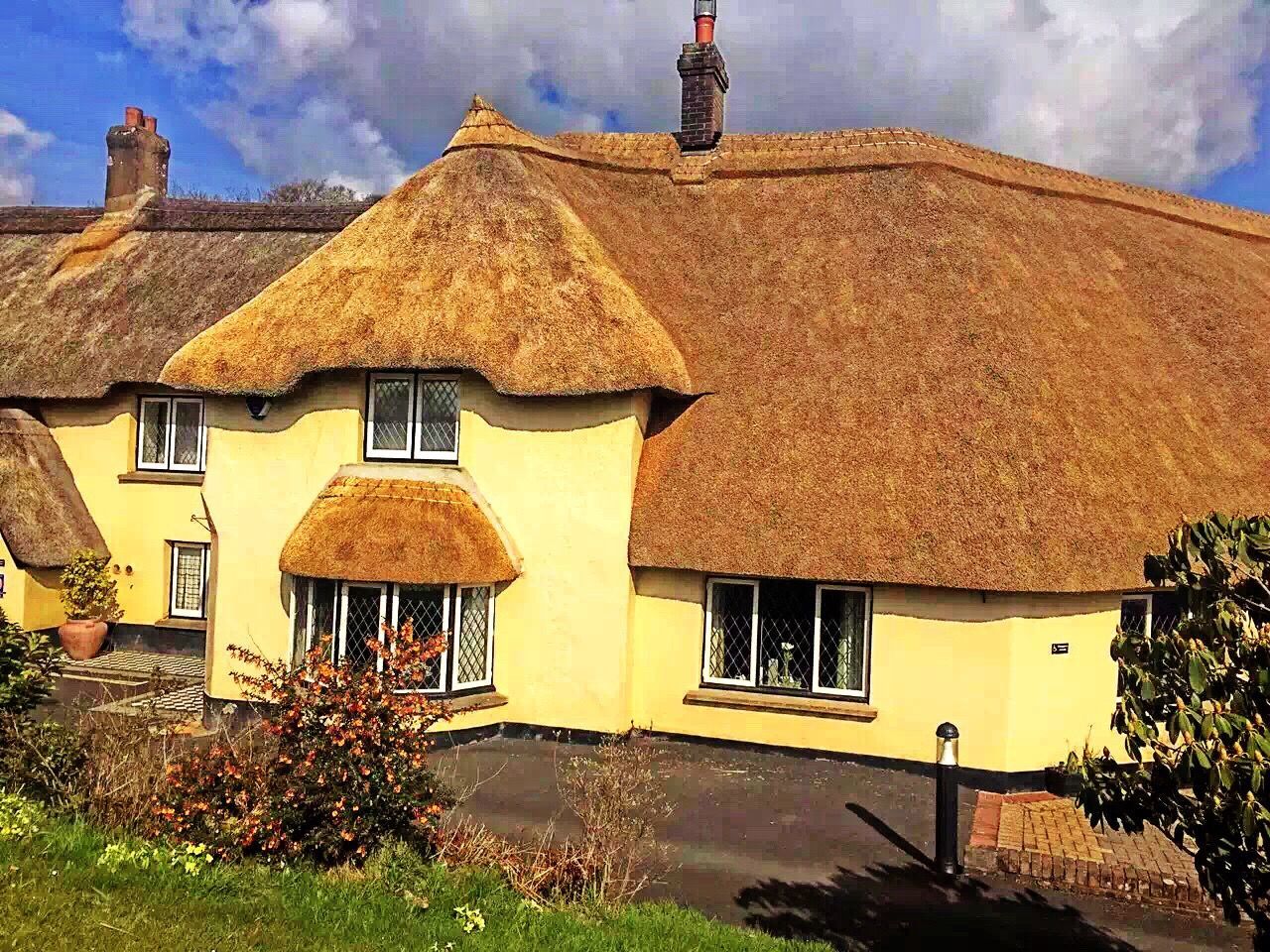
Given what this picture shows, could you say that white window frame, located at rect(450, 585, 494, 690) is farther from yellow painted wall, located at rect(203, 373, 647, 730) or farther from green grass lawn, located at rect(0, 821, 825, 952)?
green grass lawn, located at rect(0, 821, 825, 952)

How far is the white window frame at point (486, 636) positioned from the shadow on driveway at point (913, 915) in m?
5.30

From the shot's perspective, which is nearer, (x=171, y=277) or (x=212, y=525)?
(x=212, y=525)

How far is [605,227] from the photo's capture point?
1531 centimetres

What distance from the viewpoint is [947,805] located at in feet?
30.3

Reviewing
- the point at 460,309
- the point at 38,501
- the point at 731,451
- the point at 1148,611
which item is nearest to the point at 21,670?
the point at 460,309

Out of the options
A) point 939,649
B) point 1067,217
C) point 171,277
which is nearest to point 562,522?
point 939,649

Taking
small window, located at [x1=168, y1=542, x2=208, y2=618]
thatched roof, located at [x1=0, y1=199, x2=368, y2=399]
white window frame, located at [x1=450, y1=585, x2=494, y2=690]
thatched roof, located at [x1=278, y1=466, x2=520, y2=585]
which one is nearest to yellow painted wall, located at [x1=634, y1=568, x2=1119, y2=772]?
white window frame, located at [x1=450, y1=585, x2=494, y2=690]

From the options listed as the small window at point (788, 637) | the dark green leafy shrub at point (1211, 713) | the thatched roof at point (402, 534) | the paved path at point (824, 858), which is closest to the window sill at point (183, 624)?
the thatched roof at point (402, 534)

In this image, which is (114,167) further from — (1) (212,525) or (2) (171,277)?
(1) (212,525)

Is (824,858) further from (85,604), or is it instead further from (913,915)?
(85,604)

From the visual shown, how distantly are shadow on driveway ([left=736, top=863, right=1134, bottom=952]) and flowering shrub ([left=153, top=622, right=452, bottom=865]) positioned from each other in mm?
2874

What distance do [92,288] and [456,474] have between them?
41.3ft

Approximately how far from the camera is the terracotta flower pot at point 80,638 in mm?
18172

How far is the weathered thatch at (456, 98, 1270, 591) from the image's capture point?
464 inches
